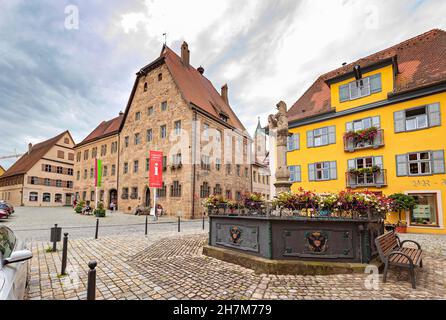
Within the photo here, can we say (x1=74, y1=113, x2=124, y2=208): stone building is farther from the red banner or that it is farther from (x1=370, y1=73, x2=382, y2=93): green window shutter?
(x1=370, y1=73, x2=382, y2=93): green window shutter

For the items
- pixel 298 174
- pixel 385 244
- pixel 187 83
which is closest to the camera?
pixel 385 244

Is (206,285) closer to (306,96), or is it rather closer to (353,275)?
(353,275)

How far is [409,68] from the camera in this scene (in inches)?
617

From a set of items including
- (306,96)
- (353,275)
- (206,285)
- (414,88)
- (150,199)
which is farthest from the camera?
(150,199)

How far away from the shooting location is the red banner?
19.4 m

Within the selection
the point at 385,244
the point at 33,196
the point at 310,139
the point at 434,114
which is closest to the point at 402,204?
the point at 434,114

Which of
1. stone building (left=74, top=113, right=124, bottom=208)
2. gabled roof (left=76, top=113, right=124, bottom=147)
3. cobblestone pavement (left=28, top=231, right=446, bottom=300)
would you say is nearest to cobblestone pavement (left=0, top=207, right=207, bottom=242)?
cobblestone pavement (left=28, top=231, right=446, bottom=300)

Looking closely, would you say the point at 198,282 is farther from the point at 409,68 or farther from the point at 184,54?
the point at 184,54

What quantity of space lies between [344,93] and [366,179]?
6244mm

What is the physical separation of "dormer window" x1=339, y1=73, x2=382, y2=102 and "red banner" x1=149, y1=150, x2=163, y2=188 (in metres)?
14.9

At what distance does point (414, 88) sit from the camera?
13.7m

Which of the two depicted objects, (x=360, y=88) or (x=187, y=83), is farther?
(x=187, y=83)
